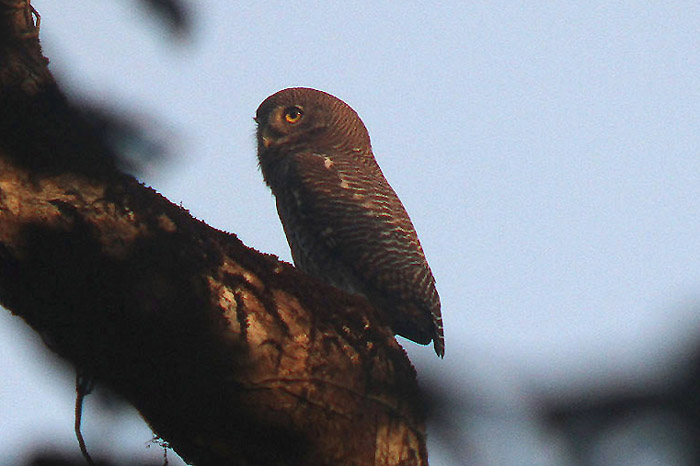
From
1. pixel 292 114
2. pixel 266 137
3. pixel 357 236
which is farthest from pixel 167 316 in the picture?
pixel 292 114

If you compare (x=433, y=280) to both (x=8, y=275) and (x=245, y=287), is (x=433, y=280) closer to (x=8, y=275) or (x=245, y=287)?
(x=245, y=287)

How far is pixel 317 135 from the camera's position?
26.7 feet

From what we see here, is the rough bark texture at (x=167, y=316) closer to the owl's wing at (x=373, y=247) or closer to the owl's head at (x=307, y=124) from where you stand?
the owl's wing at (x=373, y=247)

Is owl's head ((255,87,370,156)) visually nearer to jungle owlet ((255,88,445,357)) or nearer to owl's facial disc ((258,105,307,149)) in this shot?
owl's facial disc ((258,105,307,149))

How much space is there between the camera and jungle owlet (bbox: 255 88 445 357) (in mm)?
6578

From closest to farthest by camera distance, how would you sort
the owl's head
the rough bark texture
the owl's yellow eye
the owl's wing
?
the rough bark texture, the owl's wing, the owl's head, the owl's yellow eye

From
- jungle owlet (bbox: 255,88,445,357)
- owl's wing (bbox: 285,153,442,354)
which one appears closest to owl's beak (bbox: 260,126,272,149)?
jungle owlet (bbox: 255,88,445,357)

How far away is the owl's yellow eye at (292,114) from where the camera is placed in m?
8.28

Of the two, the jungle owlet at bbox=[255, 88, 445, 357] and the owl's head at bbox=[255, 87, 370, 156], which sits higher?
the owl's head at bbox=[255, 87, 370, 156]

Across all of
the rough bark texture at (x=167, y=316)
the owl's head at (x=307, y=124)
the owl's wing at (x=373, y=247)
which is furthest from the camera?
the owl's head at (x=307, y=124)

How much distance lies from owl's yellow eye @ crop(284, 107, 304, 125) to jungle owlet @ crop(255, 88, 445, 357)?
63cm

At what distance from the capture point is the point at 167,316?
243 cm

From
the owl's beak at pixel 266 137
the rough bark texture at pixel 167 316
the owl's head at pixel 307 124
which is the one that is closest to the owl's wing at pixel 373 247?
the owl's head at pixel 307 124

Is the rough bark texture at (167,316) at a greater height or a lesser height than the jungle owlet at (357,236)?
lesser
